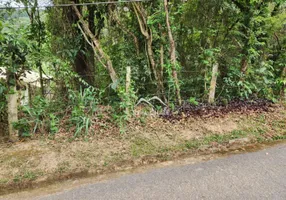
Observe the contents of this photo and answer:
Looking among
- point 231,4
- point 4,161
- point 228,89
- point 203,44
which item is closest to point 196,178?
point 4,161

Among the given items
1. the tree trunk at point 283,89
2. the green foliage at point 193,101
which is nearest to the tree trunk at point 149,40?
the green foliage at point 193,101

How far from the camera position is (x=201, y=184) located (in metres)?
2.04

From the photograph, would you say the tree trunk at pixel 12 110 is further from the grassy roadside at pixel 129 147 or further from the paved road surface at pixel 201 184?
the paved road surface at pixel 201 184

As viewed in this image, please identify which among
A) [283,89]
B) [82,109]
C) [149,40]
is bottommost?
[82,109]

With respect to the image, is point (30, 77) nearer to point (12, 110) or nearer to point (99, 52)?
point (12, 110)

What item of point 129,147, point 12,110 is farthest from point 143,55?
point 12,110

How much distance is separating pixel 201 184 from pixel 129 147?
1.15 m

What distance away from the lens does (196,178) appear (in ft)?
7.06

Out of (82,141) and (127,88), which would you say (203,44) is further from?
(82,141)

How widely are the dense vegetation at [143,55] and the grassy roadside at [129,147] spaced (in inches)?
14.6

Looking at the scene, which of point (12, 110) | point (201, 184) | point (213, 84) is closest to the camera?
point (201, 184)

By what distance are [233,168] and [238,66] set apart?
8.95ft

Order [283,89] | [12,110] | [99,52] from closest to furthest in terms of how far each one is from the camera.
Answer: [12,110] → [99,52] → [283,89]

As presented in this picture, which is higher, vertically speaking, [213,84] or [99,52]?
[99,52]
